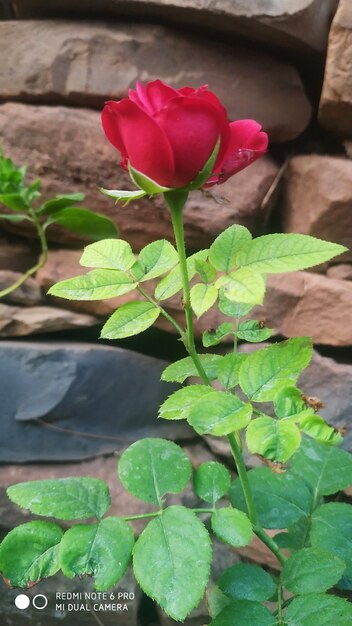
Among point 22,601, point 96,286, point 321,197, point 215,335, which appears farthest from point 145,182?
point 22,601

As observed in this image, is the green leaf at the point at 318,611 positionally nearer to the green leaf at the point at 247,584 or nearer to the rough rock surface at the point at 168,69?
the green leaf at the point at 247,584

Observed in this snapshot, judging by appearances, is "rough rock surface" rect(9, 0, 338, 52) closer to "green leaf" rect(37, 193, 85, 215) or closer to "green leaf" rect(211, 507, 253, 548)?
"green leaf" rect(37, 193, 85, 215)

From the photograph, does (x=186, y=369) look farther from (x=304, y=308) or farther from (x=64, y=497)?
(x=304, y=308)

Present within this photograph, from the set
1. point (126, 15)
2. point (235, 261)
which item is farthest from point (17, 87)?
point (235, 261)

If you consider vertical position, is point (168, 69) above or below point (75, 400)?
above

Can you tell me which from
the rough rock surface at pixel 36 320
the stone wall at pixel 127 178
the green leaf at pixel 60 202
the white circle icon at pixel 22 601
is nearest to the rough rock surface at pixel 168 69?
the stone wall at pixel 127 178

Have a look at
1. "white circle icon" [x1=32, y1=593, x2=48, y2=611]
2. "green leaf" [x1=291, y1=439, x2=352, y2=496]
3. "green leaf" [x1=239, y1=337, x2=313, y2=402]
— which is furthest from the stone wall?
"green leaf" [x1=239, y1=337, x2=313, y2=402]
